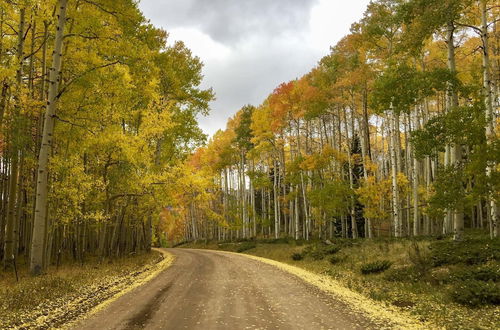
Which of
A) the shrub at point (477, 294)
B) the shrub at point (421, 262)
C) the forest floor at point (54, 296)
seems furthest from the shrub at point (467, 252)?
the forest floor at point (54, 296)

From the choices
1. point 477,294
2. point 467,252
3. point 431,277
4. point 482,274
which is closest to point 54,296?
point 477,294

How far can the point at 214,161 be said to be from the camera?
38.9 metres

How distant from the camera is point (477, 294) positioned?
757cm

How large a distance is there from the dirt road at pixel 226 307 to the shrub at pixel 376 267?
305cm

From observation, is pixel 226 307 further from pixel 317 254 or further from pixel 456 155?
pixel 317 254

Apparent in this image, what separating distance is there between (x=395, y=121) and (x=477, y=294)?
13940 mm

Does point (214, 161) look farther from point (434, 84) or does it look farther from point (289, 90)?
point (434, 84)

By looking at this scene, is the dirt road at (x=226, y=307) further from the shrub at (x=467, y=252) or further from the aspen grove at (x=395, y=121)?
the aspen grove at (x=395, y=121)

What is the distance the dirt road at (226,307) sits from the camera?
6.44 meters

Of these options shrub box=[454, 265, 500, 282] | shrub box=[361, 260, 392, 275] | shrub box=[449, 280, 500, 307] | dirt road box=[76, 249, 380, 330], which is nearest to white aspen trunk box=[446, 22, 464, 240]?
shrub box=[454, 265, 500, 282]

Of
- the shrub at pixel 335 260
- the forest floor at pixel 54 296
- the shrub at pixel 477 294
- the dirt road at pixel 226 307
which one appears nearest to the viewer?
the dirt road at pixel 226 307

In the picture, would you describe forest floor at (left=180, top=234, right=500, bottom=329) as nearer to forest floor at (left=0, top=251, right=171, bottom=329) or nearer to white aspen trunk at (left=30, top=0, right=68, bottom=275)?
forest floor at (left=0, top=251, right=171, bottom=329)

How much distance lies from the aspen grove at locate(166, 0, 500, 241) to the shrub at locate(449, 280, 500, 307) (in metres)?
3.16

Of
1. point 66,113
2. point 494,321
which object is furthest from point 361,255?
point 66,113
